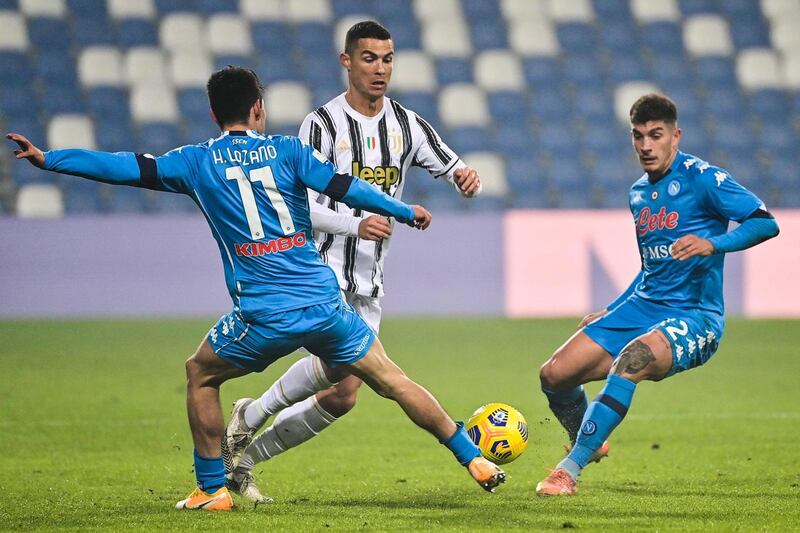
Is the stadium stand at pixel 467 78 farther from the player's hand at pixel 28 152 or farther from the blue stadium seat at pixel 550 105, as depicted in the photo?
the player's hand at pixel 28 152

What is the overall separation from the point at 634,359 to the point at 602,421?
11.7 inches

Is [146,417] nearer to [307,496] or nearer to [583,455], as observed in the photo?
[307,496]

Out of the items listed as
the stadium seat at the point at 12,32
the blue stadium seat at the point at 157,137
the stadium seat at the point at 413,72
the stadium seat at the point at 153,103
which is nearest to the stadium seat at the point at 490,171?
the stadium seat at the point at 413,72

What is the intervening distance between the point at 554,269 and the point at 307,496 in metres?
9.34

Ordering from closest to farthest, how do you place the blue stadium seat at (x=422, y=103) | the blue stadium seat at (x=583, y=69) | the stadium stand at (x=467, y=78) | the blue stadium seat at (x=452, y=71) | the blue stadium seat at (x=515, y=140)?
1. the stadium stand at (x=467, y=78)
2. the blue stadium seat at (x=515, y=140)
3. the blue stadium seat at (x=422, y=103)
4. the blue stadium seat at (x=452, y=71)
5. the blue stadium seat at (x=583, y=69)

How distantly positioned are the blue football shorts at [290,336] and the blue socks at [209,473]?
42 cm

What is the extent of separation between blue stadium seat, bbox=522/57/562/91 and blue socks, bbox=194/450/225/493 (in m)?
13.6

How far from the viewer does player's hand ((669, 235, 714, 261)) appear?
520 centimetres

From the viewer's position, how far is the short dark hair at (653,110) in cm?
569

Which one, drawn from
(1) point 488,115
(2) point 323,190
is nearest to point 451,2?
(1) point 488,115

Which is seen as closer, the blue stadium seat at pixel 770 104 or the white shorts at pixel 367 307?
the white shorts at pixel 367 307

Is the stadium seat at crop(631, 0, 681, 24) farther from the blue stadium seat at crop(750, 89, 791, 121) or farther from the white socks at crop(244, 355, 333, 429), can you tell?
the white socks at crop(244, 355, 333, 429)

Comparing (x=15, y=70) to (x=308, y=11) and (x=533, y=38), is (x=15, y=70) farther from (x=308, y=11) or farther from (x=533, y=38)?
(x=533, y=38)

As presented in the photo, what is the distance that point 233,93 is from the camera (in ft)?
16.0
